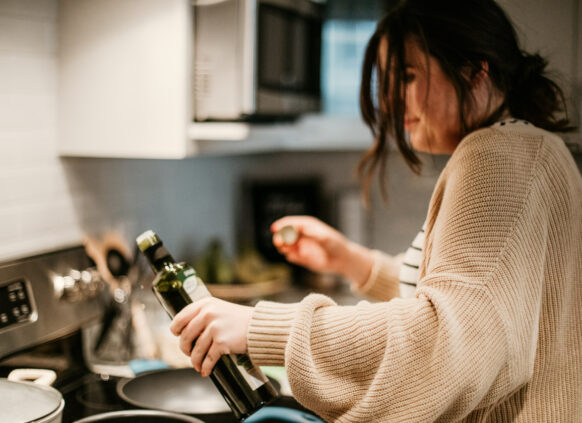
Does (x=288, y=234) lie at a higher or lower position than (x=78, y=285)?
higher

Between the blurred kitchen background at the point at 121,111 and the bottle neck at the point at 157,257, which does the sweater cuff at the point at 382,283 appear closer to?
the blurred kitchen background at the point at 121,111

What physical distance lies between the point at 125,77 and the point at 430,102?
25.5 inches

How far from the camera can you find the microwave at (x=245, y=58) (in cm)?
139

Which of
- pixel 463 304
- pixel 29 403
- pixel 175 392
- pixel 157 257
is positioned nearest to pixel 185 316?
pixel 157 257

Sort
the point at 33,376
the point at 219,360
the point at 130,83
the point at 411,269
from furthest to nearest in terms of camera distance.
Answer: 1. the point at 130,83
2. the point at 33,376
3. the point at 411,269
4. the point at 219,360

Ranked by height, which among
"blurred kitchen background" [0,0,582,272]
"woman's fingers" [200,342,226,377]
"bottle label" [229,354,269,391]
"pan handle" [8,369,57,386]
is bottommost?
"pan handle" [8,369,57,386]

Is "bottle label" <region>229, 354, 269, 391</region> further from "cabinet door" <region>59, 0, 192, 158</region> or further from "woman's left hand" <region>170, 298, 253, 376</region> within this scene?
"cabinet door" <region>59, 0, 192, 158</region>

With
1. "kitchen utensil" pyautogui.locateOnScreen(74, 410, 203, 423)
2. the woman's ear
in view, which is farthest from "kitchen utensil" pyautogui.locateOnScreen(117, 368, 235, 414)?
the woman's ear

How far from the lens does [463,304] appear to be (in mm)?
862

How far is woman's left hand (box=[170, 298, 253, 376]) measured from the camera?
91 cm

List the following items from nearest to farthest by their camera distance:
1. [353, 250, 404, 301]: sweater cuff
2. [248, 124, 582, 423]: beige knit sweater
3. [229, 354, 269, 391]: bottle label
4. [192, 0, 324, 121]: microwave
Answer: [248, 124, 582, 423]: beige knit sweater < [229, 354, 269, 391]: bottle label < [192, 0, 324, 121]: microwave < [353, 250, 404, 301]: sweater cuff

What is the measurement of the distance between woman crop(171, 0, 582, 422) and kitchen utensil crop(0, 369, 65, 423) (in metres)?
0.20

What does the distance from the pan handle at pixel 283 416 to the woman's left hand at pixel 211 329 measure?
0.32 m

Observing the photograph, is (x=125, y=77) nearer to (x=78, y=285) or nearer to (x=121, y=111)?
(x=121, y=111)
